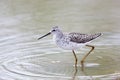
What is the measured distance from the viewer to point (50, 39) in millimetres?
10531

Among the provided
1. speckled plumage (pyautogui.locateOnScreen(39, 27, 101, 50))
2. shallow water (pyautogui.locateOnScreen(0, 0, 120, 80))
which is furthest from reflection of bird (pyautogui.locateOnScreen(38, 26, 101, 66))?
shallow water (pyautogui.locateOnScreen(0, 0, 120, 80))

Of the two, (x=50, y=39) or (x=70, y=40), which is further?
(x=50, y=39)

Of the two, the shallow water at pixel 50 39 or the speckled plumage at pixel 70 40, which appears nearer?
the shallow water at pixel 50 39

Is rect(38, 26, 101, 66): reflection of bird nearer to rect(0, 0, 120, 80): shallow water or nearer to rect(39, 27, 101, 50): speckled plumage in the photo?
rect(39, 27, 101, 50): speckled plumage

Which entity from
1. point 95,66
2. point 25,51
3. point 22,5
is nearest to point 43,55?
point 25,51

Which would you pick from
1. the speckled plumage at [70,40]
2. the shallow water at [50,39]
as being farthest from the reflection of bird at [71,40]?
the shallow water at [50,39]

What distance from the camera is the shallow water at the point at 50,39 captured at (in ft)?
28.2

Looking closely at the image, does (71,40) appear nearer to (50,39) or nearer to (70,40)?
(70,40)

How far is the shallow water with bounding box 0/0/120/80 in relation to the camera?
8586 mm

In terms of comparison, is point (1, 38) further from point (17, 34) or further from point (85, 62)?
point (85, 62)

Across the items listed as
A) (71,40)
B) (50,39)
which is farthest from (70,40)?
(50,39)

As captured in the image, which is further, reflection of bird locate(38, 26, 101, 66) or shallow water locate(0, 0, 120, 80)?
reflection of bird locate(38, 26, 101, 66)

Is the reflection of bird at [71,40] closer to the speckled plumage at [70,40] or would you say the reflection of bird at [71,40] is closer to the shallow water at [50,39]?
the speckled plumage at [70,40]

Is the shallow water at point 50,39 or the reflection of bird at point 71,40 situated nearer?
the shallow water at point 50,39
